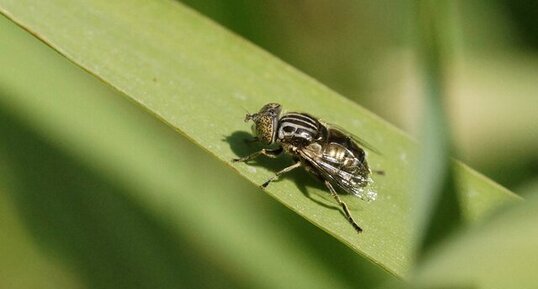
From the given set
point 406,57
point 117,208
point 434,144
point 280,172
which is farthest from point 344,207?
point 406,57

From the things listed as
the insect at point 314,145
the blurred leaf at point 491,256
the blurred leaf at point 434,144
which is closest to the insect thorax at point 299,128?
the insect at point 314,145

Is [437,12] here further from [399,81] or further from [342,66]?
[399,81]

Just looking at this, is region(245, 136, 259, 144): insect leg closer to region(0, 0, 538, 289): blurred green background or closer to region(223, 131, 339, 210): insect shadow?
region(223, 131, 339, 210): insect shadow

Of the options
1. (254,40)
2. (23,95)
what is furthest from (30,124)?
(254,40)

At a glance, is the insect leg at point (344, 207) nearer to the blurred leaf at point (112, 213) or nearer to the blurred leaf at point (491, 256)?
the blurred leaf at point (112, 213)

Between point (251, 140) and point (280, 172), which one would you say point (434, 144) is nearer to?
point (280, 172)

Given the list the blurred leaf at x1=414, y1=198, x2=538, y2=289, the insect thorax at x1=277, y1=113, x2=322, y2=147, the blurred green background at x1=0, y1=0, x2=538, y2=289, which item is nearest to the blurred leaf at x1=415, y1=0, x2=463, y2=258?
the blurred leaf at x1=414, y1=198, x2=538, y2=289
